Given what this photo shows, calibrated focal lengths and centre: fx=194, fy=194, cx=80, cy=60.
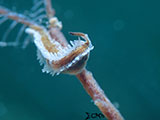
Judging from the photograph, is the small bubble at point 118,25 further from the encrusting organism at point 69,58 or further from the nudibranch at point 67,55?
the nudibranch at point 67,55

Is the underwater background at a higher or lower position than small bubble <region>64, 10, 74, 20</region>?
lower

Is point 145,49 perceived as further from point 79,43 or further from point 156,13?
point 79,43

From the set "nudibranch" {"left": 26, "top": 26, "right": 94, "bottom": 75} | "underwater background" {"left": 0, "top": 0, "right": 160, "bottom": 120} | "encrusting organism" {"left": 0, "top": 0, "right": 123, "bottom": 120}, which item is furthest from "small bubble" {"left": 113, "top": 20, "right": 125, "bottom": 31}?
"nudibranch" {"left": 26, "top": 26, "right": 94, "bottom": 75}

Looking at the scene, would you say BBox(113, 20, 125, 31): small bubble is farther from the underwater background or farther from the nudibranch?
the nudibranch

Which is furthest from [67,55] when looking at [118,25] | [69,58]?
[118,25]

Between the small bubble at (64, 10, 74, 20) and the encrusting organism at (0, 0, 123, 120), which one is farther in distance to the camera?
the small bubble at (64, 10, 74, 20)

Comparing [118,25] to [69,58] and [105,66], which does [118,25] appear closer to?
[105,66]

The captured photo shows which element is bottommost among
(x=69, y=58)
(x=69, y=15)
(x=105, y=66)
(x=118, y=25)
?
(x=69, y=58)

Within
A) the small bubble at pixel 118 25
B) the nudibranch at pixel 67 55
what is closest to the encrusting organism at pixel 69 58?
the nudibranch at pixel 67 55
